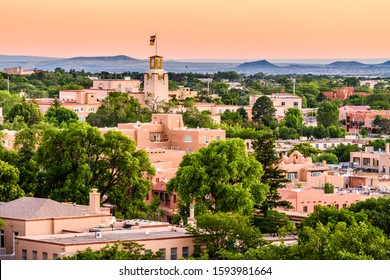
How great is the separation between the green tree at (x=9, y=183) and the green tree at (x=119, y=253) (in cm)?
973

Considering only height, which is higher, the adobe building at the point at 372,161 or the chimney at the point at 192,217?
the chimney at the point at 192,217

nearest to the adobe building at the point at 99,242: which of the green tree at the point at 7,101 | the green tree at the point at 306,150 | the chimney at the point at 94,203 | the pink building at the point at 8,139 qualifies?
the chimney at the point at 94,203

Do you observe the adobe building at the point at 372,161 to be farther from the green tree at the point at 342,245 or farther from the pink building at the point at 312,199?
the green tree at the point at 342,245

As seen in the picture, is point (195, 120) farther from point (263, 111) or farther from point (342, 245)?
point (342, 245)

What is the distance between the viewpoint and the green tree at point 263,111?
306 ft

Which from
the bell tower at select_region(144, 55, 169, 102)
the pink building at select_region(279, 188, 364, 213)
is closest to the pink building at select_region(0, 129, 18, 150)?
the pink building at select_region(279, 188, 364, 213)

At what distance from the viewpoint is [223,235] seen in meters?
29.4

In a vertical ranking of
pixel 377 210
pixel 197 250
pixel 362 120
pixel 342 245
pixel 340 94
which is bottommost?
pixel 340 94

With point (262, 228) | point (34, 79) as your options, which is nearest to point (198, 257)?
point (262, 228)

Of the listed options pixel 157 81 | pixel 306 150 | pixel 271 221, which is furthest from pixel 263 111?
pixel 271 221

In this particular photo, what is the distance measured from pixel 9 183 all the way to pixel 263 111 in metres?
58.6

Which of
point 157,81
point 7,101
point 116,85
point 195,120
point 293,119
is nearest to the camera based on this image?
point 195,120

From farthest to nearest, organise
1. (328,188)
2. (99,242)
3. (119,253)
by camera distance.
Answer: (328,188), (99,242), (119,253)

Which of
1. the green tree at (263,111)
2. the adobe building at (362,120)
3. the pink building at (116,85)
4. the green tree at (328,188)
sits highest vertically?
the green tree at (328,188)
